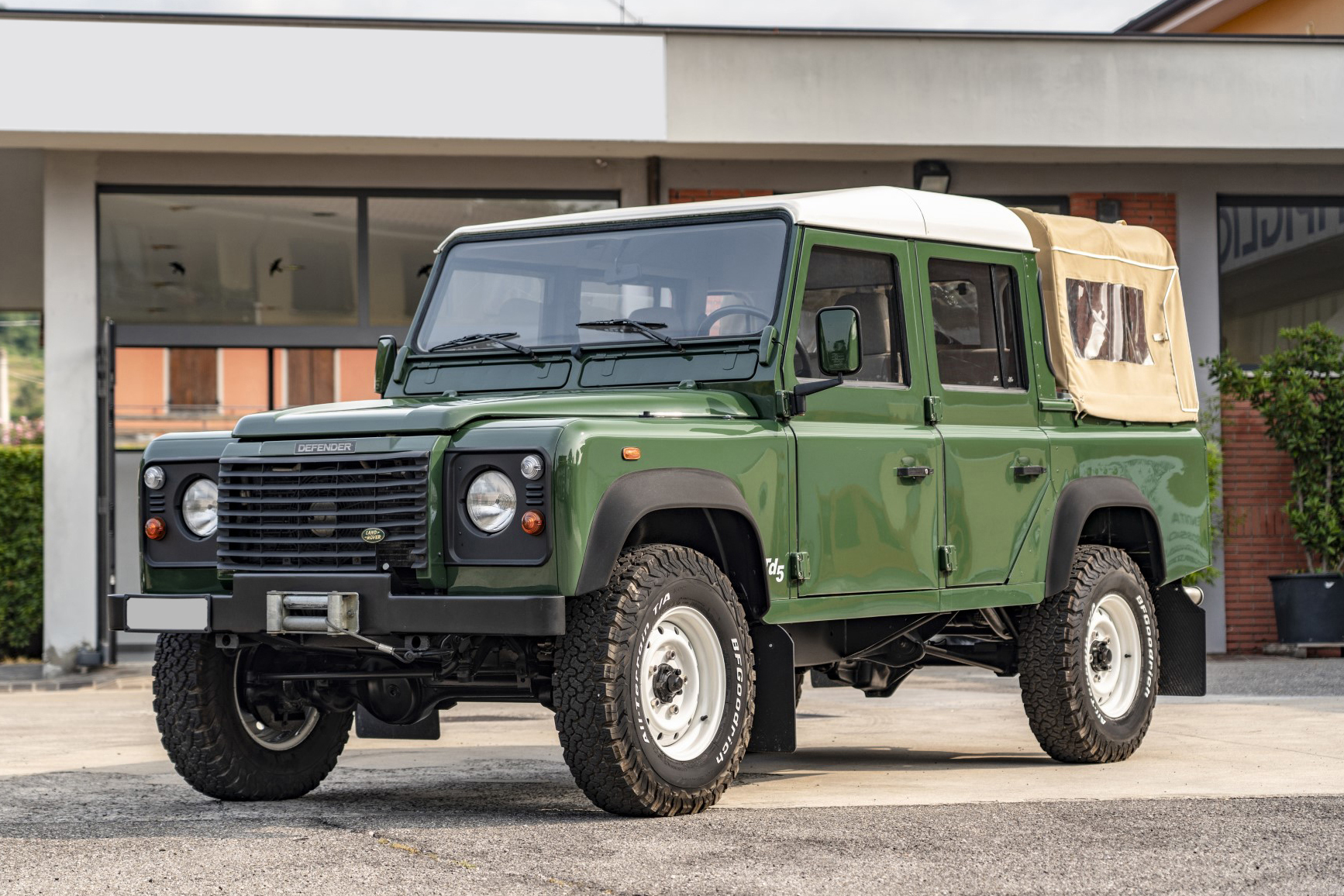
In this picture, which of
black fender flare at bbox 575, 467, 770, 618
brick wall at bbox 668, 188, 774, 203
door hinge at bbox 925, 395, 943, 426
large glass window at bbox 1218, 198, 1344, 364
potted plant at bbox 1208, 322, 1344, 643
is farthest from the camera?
large glass window at bbox 1218, 198, 1344, 364

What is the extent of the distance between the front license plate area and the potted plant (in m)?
11.2

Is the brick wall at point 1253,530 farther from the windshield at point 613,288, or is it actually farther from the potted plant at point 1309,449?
the windshield at point 613,288

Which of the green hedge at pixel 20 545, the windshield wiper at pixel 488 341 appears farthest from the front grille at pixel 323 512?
the green hedge at pixel 20 545

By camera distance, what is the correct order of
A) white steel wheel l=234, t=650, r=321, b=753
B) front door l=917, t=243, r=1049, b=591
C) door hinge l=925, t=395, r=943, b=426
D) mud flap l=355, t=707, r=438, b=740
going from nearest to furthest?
mud flap l=355, t=707, r=438, b=740
white steel wheel l=234, t=650, r=321, b=753
door hinge l=925, t=395, r=943, b=426
front door l=917, t=243, r=1049, b=591

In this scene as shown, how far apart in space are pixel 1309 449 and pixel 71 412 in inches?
402

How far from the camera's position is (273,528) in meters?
6.66

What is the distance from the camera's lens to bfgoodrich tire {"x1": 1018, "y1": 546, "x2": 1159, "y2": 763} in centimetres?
854

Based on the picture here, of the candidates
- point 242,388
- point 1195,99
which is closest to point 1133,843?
point 1195,99

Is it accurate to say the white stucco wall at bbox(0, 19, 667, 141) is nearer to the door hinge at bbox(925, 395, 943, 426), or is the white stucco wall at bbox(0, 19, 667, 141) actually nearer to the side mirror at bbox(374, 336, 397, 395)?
the side mirror at bbox(374, 336, 397, 395)

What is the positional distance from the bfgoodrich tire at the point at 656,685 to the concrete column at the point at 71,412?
9.86m

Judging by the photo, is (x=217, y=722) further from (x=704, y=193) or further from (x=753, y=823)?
(x=704, y=193)

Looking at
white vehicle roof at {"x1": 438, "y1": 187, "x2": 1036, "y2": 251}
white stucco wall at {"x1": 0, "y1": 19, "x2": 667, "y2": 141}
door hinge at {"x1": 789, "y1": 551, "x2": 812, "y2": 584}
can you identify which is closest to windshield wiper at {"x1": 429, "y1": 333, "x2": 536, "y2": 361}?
→ white vehicle roof at {"x1": 438, "y1": 187, "x2": 1036, "y2": 251}

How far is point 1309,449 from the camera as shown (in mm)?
15875

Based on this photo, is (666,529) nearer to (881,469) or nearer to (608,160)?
(881,469)
